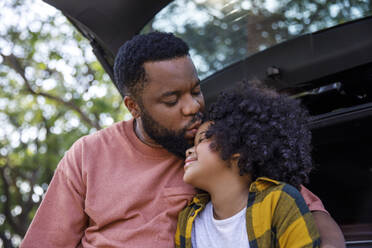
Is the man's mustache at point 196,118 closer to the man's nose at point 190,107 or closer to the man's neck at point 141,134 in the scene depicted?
the man's nose at point 190,107

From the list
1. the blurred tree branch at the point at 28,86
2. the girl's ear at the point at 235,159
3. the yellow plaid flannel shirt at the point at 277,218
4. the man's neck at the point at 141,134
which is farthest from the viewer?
the blurred tree branch at the point at 28,86

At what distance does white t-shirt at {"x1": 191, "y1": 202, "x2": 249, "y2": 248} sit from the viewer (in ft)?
4.98

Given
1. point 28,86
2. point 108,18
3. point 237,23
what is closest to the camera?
point 108,18

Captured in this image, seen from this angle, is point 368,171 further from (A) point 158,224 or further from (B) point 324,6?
(A) point 158,224

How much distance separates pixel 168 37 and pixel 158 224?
81 centimetres

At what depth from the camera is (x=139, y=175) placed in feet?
5.88

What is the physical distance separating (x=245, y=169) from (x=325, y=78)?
2.33ft

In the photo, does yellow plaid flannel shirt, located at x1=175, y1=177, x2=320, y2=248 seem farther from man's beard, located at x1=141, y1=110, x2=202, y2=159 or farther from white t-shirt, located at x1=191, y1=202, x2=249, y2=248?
man's beard, located at x1=141, y1=110, x2=202, y2=159

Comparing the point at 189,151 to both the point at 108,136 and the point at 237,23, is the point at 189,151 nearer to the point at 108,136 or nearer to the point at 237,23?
the point at 108,136

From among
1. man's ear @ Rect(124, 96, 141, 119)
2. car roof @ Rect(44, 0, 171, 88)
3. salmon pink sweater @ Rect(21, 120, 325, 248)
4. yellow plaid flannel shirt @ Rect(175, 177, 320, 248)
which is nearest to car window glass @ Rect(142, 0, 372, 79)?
car roof @ Rect(44, 0, 171, 88)

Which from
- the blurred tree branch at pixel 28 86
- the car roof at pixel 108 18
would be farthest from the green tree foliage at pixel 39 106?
the car roof at pixel 108 18

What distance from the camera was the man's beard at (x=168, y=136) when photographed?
178 centimetres

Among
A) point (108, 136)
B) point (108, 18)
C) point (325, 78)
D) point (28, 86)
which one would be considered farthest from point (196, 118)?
point (28, 86)

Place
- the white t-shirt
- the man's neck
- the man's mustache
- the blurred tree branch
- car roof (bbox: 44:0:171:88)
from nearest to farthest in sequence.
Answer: the white t-shirt < the man's mustache < the man's neck < car roof (bbox: 44:0:171:88) < the blurred tree branch
